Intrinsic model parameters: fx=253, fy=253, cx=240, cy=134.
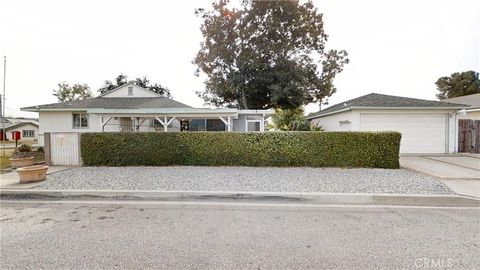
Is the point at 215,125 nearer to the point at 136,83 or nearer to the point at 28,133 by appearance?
the point at 136,83

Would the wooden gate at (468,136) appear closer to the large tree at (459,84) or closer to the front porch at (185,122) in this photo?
the front porch at (185,122)

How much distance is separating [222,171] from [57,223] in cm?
497

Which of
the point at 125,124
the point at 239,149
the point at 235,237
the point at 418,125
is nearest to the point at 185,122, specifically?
the point at 125,124

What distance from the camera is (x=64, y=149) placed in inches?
405

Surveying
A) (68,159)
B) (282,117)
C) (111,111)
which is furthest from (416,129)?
→ (282,117)

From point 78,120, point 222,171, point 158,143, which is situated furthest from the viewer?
point 78,120

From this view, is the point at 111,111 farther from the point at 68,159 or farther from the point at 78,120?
the point at 78,120

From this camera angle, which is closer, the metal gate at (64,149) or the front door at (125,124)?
the metal gate at (64,149)

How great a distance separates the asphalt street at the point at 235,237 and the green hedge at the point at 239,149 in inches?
168

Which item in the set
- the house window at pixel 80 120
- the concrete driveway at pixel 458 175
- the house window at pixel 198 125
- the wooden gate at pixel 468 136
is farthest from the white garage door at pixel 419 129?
the house window at pixel 80 120

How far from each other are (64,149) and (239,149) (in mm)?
7150

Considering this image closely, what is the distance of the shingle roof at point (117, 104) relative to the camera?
1784 cm

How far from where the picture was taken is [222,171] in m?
8.59

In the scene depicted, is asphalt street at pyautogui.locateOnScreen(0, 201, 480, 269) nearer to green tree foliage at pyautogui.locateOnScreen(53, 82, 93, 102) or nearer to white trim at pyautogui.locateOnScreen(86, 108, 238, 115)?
white trim at pyautogui.locateOnScreen(86, 108, 238, 115)
